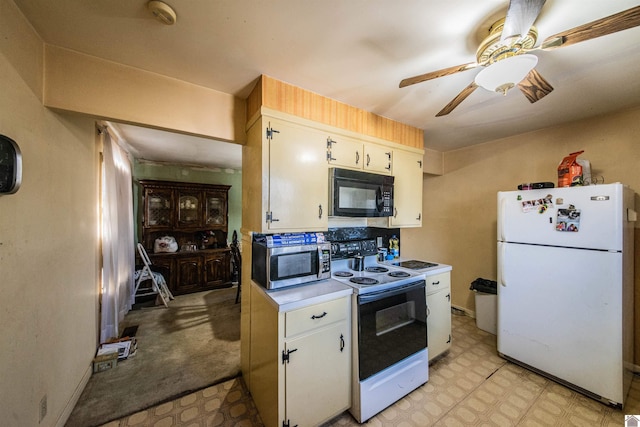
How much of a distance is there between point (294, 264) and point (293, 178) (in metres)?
0.65

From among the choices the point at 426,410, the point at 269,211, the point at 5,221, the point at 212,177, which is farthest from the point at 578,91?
the point at 212,177

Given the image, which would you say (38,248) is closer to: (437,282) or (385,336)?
(385,336)

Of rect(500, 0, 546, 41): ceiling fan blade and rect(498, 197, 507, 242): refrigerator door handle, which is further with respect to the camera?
rect(498, 197, 507, 242): refrigerator door handle

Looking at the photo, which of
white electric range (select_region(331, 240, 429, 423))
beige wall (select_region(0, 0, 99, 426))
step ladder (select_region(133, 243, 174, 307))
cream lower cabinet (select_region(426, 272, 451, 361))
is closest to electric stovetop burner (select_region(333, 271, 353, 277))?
white electric range (select_region(331, 240, 429, 423))

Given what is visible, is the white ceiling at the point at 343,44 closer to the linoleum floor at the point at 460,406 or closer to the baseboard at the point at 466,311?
the linoleum floor at the point at 460,406

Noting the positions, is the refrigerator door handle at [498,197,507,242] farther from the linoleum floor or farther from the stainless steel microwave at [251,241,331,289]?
the stainless steel microwave at [251,241,331,289]

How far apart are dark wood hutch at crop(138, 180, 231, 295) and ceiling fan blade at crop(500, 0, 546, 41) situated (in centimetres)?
460

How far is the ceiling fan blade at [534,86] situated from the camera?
4.26 ft

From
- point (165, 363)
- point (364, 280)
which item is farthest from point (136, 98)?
point (165, 363)

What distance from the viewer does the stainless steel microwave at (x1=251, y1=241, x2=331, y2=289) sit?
1595 millimetres

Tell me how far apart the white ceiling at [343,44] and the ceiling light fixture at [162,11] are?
0.03 meters

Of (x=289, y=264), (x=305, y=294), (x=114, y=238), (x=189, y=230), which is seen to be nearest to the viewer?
(x=305, y=294)

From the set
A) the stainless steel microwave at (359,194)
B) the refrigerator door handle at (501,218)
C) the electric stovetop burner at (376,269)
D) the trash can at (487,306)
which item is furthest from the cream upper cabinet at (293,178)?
the trash can at (487,306)

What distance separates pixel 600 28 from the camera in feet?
3.08
